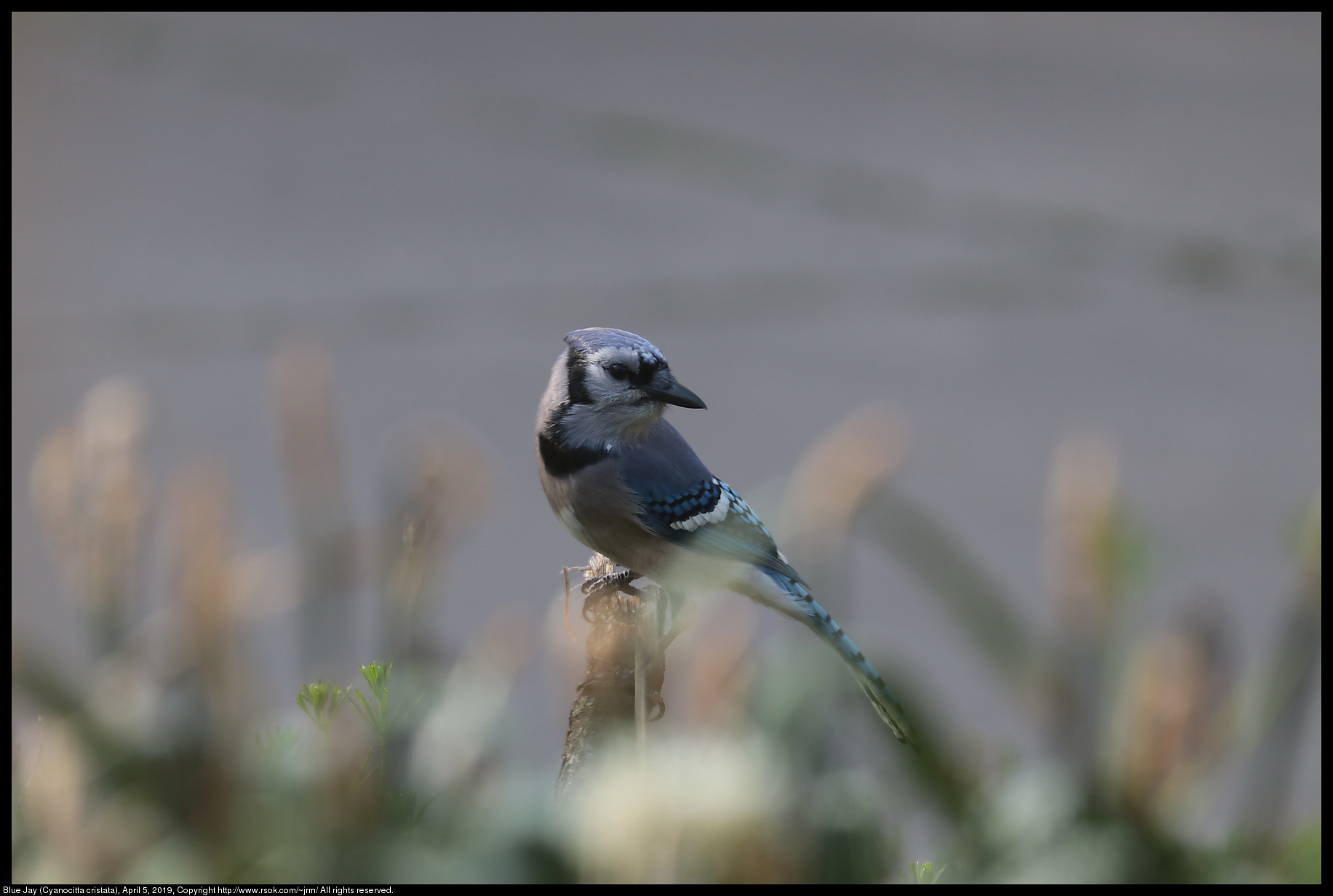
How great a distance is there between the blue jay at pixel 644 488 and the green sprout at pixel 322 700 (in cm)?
50

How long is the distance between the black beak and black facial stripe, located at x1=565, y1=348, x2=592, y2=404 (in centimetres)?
9

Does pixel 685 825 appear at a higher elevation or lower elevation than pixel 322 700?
higher

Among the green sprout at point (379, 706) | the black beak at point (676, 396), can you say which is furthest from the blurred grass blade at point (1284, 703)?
the green sprout at point (379, 706)

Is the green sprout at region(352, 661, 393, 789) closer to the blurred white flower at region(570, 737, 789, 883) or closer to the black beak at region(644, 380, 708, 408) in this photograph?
the blurred white flower at region(570, 737, 789, 883)

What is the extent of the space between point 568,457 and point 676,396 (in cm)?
21

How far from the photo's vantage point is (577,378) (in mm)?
1242

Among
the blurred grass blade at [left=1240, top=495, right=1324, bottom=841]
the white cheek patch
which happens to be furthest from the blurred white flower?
the white cheek patch

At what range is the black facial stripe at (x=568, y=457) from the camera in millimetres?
1289

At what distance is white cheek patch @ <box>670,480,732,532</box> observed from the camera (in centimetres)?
136

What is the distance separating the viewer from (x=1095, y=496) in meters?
0.71

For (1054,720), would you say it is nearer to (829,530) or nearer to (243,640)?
(829,530)

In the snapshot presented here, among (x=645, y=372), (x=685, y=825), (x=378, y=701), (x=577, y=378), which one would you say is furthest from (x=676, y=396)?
(x=685, y=825)

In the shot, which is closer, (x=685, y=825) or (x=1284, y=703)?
(x=685, y=825)

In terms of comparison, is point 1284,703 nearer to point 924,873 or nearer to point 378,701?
point 924,873
